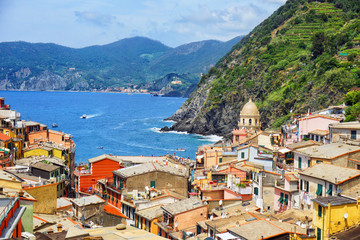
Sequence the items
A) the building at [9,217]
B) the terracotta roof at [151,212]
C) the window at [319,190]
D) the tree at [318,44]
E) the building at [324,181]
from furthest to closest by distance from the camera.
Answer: the tree at [318,44] → the terracotta roof at [151,212] → the window at [319,190] → the building at [324,181] → the building at [9,217]

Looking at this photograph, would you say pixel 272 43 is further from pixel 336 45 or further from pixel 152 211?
pixel 152 211

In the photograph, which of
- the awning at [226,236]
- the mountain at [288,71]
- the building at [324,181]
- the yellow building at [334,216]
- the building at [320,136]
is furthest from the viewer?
the mountain at [288,71]

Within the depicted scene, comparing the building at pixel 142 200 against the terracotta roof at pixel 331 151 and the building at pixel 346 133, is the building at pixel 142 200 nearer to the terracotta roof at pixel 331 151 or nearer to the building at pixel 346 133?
the terracotta roof at pixel 331 151

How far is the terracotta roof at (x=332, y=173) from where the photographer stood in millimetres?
23672

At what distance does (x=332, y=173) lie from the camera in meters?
24.9

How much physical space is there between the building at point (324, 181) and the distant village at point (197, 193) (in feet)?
0.17

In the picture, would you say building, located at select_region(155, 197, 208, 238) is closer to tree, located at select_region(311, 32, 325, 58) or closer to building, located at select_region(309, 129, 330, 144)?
building, located at select_region(309, 129, 330, 144)

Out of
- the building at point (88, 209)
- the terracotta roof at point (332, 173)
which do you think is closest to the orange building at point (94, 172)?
the building at point (88, 209)

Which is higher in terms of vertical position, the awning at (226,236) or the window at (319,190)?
the window at (319,190)

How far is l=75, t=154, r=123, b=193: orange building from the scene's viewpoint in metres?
41.0

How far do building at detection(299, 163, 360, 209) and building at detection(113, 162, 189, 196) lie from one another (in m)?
11.2

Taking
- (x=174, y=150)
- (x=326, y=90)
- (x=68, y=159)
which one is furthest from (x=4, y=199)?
(x=174, y=150)

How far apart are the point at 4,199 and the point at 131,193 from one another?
18512 millimetres

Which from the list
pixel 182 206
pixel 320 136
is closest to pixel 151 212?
pixel 182 206
